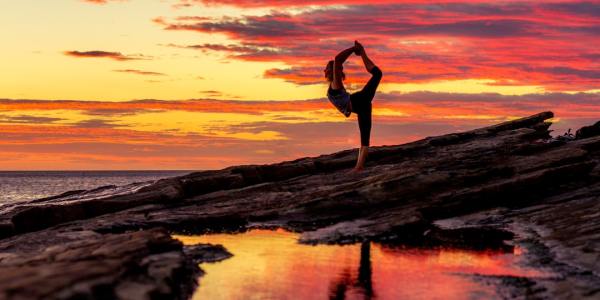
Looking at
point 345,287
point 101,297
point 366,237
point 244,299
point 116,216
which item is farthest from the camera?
point 116,216

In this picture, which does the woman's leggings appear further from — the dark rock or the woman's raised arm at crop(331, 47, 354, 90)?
the dark rock

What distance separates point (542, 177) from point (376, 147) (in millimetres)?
9498

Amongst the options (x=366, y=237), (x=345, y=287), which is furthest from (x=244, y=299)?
(x=366, y=237)

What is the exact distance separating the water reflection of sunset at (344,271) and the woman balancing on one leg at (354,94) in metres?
7.62

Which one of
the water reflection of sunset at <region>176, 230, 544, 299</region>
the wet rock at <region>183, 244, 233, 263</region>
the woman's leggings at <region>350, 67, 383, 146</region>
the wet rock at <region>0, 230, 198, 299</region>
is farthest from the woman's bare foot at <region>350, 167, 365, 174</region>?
the wet rock at <region>0, 230, 198, 299</region>

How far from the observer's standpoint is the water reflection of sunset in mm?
13680

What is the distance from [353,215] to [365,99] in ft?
17.9

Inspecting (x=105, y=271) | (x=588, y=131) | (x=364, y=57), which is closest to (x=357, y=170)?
(x=364, y=57)

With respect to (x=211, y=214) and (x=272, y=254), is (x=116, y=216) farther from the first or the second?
(x=272, y=254)

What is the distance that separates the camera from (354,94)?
2648 centimetres

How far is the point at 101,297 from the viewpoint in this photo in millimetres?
11180

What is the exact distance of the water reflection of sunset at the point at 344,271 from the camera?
13.7 m

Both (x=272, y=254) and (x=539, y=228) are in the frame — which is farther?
(x=539, y=228)

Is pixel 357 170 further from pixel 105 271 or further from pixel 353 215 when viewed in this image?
pixel 105 271
